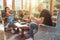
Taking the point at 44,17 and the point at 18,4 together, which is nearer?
the point at 44,17

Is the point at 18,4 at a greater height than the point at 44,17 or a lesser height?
greater

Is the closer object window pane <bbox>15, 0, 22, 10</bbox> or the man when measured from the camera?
the man

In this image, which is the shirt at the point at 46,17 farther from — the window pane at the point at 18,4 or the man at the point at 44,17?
the window pane at the point at 18,4

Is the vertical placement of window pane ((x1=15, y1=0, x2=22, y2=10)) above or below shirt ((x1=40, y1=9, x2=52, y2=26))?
above

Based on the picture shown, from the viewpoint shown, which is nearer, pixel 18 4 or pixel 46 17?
pixel 46 17

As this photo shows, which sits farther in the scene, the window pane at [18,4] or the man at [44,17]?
the window pane at [18,4]

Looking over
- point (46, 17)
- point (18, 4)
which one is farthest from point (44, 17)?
point (18, 4)

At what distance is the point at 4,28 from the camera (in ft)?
7.25

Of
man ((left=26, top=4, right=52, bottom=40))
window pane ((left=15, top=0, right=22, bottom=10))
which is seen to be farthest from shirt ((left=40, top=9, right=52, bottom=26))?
window pane ((left=15, top=0, right=22, bottom=10))

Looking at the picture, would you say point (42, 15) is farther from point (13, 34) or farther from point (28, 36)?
point (13, 34)

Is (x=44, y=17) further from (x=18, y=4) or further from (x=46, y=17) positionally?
(x=18, y=4)

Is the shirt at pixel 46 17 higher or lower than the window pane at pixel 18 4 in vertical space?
lower

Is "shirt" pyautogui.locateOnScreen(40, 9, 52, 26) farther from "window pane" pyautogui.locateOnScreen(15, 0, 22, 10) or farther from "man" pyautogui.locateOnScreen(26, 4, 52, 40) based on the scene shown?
"window pane" pyautogui.locateOnScreen(15, 0, 22, 10)

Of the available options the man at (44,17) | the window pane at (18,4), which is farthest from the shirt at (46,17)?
the window pane at (18,4)
